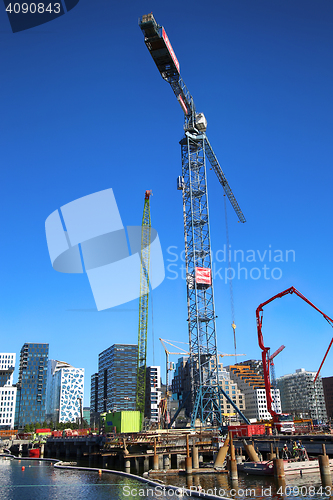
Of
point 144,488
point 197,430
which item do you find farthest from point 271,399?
point 144,488


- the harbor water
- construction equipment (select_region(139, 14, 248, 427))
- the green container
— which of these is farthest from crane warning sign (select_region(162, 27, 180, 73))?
the harbor water

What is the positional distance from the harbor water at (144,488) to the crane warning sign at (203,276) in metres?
38.4

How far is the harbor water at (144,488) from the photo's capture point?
3161 centimetres

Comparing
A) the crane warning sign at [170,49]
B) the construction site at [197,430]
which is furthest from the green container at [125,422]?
the crane warning sign at [170,49]

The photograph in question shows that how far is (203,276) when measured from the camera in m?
76.3

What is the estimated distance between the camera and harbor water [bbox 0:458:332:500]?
104ft

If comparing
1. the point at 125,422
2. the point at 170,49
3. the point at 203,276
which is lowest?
the point at 125,422

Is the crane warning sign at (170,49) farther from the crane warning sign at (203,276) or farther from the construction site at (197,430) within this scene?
the crane warning sign at (203,276)

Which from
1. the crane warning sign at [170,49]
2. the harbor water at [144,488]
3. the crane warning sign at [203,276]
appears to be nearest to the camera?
the harbor water at [144,488]

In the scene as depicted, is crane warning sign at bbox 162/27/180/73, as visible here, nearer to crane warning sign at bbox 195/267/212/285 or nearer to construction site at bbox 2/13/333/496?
construction site at bbox 2/13/333/496

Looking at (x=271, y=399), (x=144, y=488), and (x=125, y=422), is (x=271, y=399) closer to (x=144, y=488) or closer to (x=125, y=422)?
(x=125, y=422)

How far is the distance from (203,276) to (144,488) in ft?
148

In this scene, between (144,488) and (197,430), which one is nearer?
(144,488)

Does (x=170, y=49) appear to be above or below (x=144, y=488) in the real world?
above
